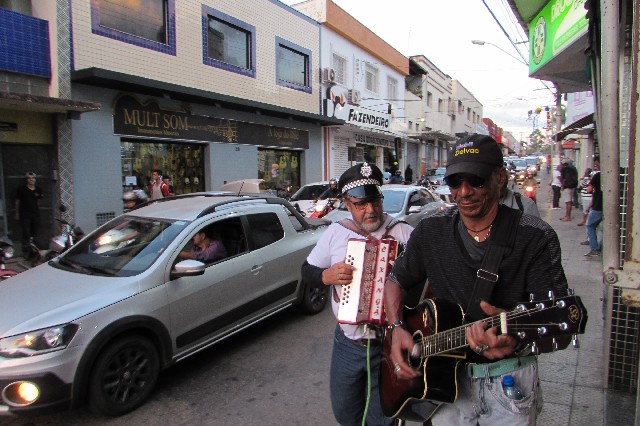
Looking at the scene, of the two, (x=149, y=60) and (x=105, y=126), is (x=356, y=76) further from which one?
(x=105, y=126)

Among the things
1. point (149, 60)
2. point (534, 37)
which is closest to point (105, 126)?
point (149, 60)

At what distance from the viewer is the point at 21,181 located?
927 centimetres

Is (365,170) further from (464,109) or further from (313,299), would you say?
(464,109)

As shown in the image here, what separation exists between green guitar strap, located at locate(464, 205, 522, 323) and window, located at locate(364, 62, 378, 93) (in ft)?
72.5

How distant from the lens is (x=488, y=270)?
5.26ft

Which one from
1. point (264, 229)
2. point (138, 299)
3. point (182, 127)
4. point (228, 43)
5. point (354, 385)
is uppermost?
point (228, 43)

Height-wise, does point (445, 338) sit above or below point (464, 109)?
below

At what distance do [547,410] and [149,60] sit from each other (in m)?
11.5

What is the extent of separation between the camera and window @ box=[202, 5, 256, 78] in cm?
1316

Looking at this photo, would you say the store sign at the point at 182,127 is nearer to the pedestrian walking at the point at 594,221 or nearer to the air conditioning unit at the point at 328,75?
the air conditioning unit at the point at 328,75

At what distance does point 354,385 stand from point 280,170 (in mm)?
15034

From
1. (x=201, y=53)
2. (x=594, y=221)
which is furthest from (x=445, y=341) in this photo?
(x=201, y=53)

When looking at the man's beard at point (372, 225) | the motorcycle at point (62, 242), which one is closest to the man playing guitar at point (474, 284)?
the man's beard at point (372, 225)

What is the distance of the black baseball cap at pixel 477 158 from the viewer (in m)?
1.67
